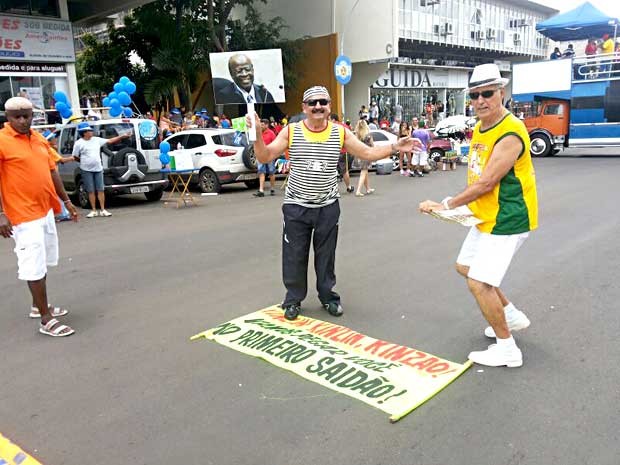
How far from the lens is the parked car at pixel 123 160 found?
1146 cm

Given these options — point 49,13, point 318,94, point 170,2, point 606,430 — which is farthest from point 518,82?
point 606,430

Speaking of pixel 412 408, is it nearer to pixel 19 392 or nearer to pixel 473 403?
pixel 473 403

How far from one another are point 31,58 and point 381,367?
17609mm

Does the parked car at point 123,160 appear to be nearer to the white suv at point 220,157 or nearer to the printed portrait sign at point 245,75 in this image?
the white suv at point 220,157

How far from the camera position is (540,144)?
2145cm

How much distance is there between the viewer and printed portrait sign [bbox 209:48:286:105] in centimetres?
1892

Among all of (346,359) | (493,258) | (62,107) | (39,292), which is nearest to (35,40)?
(62,107)

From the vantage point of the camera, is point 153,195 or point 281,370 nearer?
point 281,370

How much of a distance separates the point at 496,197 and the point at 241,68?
56.4 feet

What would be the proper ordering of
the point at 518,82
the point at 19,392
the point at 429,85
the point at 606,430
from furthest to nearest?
1. the point at 429,85
2. the point at 518,82
3. the point at 19,392
4. the point at 606,430

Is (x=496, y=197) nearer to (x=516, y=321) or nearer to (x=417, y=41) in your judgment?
(x=516, y=321)

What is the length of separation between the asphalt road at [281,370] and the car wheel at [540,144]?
14.5 m

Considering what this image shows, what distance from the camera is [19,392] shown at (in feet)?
11.7

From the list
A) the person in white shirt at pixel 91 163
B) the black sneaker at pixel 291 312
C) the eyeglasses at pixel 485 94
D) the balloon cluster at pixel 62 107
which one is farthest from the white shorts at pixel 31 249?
the balloon cluster at pixel 62 107
